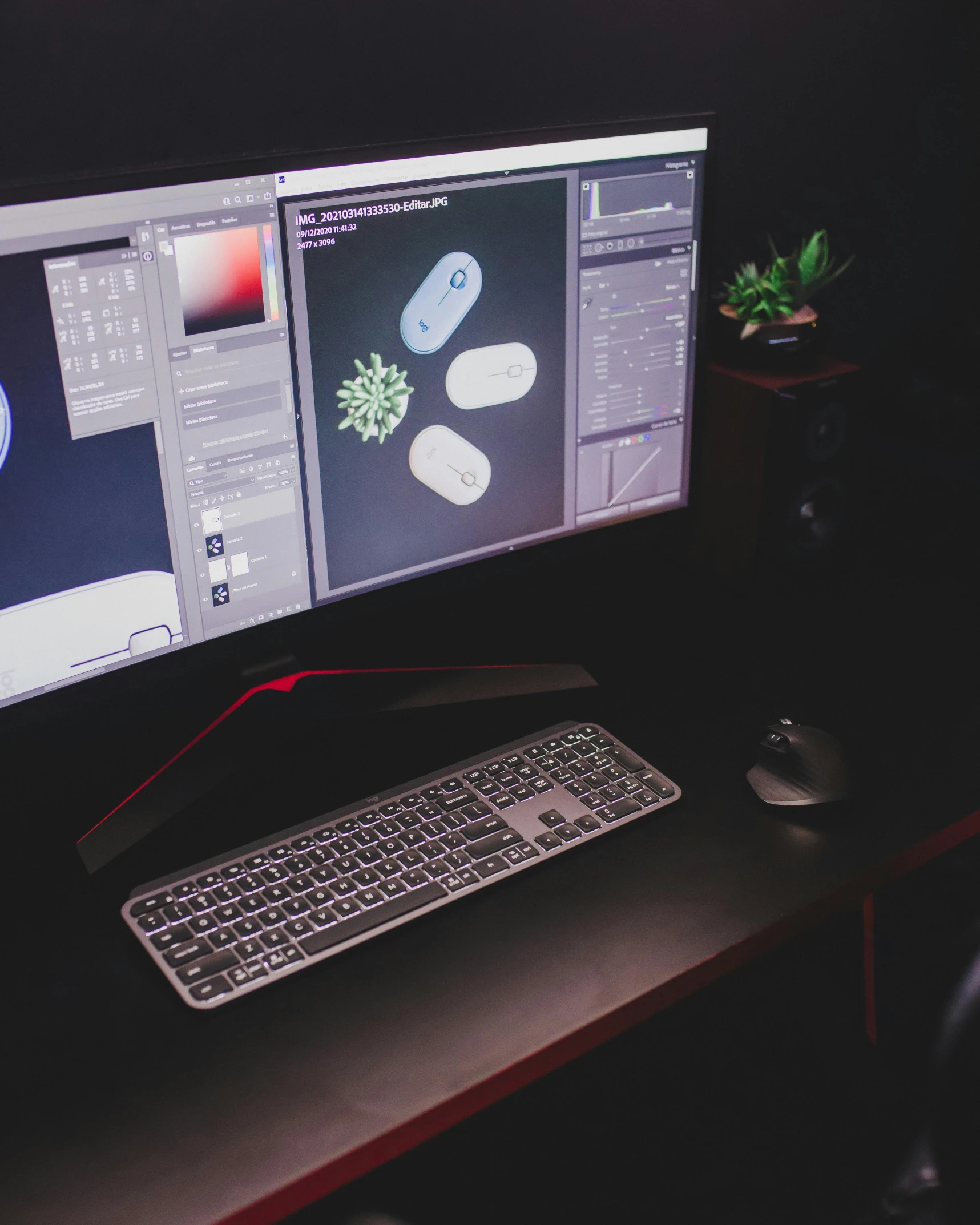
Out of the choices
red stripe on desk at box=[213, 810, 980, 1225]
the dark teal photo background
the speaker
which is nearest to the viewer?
red stripe on desk at box=[213, 810, 980, 1225]

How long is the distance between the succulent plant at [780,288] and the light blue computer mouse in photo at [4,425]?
859 mm

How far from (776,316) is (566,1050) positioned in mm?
920

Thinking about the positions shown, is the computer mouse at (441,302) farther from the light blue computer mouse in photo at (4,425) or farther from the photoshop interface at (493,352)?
the light blue computer mouse in photo at (4,425)

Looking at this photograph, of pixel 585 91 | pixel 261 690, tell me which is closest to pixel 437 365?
pixel 261 690

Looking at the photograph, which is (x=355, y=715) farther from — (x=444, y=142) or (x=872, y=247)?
(x=872, y=247)

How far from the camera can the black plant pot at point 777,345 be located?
135 cm

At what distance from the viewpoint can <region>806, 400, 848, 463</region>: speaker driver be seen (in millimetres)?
1339

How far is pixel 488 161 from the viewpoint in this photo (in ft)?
3.26

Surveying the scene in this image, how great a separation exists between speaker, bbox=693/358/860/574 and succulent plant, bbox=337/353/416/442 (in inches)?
15.8

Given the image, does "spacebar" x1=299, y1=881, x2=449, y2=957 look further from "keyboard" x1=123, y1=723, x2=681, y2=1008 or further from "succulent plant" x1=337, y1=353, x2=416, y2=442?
"succulent plant" x1=337, y1=353, x2=416, y2=442

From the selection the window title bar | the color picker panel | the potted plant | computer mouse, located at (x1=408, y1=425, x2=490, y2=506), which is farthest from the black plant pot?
the color picker panel

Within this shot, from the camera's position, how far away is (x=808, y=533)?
55.1 inches

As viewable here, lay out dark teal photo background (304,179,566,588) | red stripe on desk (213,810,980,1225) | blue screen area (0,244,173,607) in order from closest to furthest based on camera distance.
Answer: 1. red stripe on desk (213,810,980,1225)
2. blue screen area (0,244,173,607)
3. dark teal photo background (304,179,566,588)

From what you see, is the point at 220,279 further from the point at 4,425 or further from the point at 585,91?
the point at 585,91
